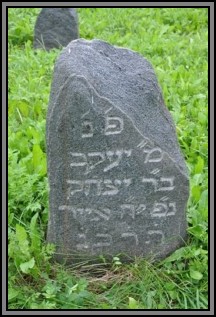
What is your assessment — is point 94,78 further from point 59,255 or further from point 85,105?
point 59,255

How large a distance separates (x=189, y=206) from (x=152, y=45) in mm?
3054

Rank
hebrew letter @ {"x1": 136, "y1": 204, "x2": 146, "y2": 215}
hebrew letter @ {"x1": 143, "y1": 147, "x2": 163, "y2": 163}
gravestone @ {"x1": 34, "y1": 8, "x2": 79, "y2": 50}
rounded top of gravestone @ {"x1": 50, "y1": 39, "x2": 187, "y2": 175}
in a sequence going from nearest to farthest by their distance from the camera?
rounded top of gravestone @ {"x1": 50, "y1": 39, "x2": 187, "y2": 175}, hebrew letter @ {"x1": 143, "y1": 147, "x2": 163, "y2": 163}, hebrew letter @ {"x1": 136, "y1": 204, "x2": 146, "y2": 215}, gravestone @ {"x1": 34, "y1": 8, "x2": 79, "y2": 50}

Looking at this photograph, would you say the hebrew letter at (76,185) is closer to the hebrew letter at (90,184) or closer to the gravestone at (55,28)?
the hebrew letter at (90,184)

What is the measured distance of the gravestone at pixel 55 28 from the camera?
6148mm

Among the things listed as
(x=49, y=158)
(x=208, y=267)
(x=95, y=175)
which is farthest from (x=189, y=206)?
(x=49, y=158)

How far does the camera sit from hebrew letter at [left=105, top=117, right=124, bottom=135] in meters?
A: 2.65

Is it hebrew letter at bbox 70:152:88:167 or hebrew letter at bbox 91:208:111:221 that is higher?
hebrew letter at bbox 70:152:88:167

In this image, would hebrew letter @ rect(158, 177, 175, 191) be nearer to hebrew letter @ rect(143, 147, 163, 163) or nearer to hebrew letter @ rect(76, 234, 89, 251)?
hebrew letter @ rect(143, 147, 163, 163)

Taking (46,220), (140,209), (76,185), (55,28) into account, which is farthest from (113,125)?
(55,28)

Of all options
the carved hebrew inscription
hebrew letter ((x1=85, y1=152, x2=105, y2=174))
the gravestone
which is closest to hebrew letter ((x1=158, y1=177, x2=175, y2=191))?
the carved hebrew inscription

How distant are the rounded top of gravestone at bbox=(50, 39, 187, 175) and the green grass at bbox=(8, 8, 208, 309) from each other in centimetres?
54

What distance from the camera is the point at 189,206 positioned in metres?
3.25

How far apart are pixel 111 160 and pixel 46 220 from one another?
66 cm

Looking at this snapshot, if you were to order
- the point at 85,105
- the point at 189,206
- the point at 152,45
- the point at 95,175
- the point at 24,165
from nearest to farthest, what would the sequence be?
the point at 85,105 → the point at 95,175 → the point at 189,206 → the point at 24,165 → the point at 152,45
